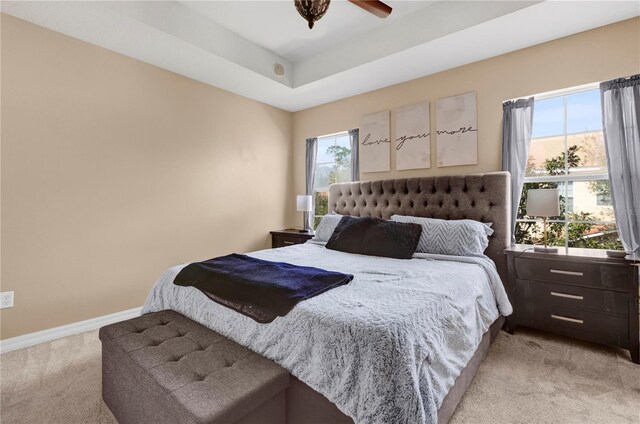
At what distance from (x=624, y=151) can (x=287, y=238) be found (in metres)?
3.43

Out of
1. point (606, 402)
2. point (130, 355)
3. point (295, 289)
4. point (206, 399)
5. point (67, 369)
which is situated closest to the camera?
point (206, 399)

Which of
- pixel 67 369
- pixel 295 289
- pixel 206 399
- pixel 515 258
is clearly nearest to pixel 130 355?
pixel 206 399

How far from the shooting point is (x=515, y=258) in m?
2.56

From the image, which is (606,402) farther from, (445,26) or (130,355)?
(445,26)

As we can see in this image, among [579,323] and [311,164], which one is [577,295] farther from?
[311,164]

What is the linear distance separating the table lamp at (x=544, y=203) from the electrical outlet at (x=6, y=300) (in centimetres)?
427

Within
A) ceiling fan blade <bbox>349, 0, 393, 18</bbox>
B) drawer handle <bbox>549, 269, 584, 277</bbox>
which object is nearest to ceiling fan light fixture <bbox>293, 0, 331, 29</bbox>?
ceiling fan blade <bbox>349, 0, 393, 18</bbox>

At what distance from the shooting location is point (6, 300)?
239 centimetres

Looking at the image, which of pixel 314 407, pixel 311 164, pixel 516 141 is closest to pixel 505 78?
pixel 516 141

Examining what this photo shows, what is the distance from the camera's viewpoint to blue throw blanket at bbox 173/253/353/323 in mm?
1491

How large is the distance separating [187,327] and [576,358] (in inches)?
105

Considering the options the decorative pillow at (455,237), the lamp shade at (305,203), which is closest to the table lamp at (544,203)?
the decorative pillow at (455,237)

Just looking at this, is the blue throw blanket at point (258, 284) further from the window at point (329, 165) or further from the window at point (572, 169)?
the window at point (329, 165)

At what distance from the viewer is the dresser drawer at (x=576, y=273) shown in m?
2.14
